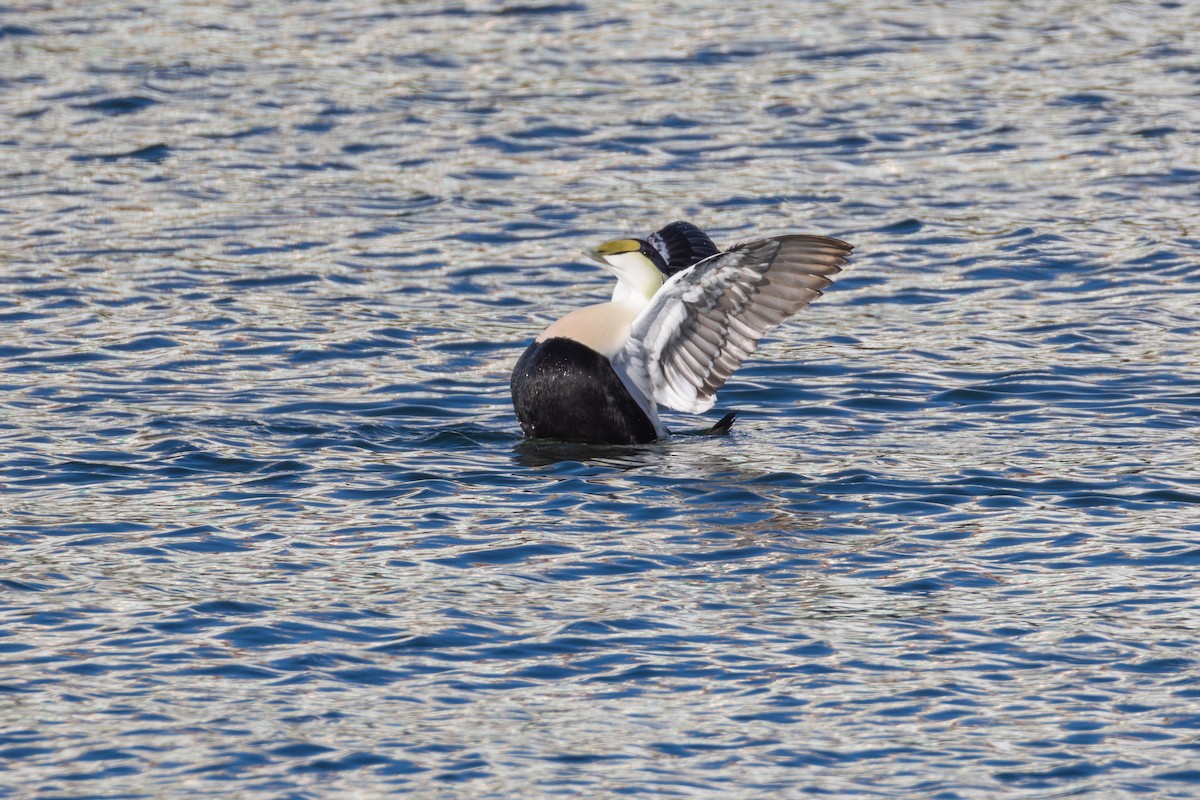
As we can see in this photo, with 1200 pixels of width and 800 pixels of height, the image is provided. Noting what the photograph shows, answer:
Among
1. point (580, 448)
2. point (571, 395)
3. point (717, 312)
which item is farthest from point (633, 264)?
point (580, 448)

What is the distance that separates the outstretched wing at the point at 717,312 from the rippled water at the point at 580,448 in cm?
43

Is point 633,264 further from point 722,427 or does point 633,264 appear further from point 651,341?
point 722,427

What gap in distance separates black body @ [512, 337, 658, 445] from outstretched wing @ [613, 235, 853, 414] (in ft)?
0.47

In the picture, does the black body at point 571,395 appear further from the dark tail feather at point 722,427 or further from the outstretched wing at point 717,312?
the dark tail feather at point 722,427

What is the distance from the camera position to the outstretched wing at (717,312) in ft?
32.3

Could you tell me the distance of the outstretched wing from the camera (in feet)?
32.3

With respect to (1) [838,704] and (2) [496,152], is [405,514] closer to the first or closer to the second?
(1) [838,704]

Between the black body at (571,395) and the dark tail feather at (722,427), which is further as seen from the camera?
the dark tail feather at (722,427)

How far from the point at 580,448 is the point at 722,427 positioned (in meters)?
0.87

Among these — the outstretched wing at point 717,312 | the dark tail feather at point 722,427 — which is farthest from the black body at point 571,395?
the dark tail feather at point 722,427

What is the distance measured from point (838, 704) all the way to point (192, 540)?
11.1ft

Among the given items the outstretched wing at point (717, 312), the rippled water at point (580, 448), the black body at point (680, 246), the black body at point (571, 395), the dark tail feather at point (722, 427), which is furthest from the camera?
the black body at point (680, 246)

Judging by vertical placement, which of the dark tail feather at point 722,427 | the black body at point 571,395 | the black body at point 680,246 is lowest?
the dark tail feather at point 722,427

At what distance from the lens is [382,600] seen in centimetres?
801
